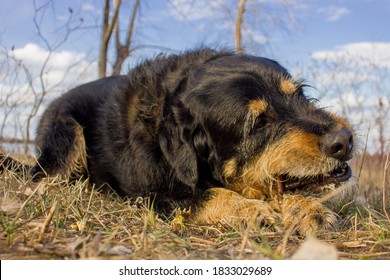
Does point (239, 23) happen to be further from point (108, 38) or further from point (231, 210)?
point (231, 210)

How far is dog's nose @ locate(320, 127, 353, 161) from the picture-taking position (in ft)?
11.1

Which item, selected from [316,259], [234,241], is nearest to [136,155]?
[234,241]

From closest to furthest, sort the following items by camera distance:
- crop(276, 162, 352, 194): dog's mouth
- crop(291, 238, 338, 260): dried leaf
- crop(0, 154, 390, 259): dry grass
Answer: crop(291, 238, 338, 260): dried leaf
crop(0, 154, 390, 259): dry grass
crop(276, 162, 352, 194): dog's mouth

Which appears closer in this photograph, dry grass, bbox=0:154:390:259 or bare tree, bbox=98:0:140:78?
dry grass, bbox=0:154:390:259

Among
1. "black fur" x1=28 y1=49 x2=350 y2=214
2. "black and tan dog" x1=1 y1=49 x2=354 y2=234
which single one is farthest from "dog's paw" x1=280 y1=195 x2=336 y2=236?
"black fur" x1=28 y1=49 x2=350 y2=214

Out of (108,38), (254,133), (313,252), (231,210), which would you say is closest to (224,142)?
(254,133)

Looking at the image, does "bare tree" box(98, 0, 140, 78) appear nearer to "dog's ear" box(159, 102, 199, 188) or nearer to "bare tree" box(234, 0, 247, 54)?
"bare tree" box(234, 0, 247, 54)

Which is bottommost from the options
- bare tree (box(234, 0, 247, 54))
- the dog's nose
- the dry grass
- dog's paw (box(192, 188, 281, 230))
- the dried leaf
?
dog's paw (box(192, 188, 281, 230))

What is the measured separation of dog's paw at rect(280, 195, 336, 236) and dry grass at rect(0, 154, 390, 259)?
10 centimetres

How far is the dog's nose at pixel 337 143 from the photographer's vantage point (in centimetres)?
337

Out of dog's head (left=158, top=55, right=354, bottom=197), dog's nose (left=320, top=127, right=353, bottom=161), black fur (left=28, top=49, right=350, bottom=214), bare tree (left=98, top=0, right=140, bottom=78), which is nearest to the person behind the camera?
dog's nose (left=320, top=127, right=353, bottom=161)

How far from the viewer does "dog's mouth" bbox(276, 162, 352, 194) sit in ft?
11.9

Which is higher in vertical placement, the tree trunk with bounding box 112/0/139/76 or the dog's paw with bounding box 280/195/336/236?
the tree trunk with bounding box 112/0/139/76
